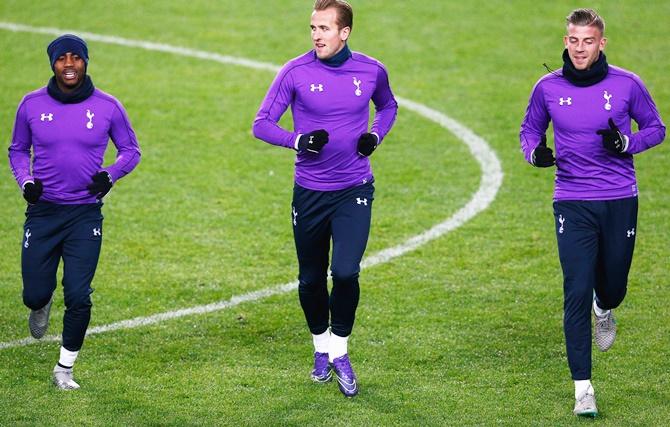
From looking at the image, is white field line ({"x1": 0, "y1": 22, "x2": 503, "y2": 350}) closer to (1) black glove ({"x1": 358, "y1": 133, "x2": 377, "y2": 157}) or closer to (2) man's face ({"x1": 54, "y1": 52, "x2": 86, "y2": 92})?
(2) man's face ({"x1": 54, "y1": 52, "x2": 86, "y2": 92})

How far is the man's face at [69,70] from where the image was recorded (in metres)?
8.52

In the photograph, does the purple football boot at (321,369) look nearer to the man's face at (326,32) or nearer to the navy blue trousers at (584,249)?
the navy blue trousers at (584,249)

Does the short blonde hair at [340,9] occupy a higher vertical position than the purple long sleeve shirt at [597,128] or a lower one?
higher

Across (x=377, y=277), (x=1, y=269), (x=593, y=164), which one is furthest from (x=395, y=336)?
(x=1, y=269)

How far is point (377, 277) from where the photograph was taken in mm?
11344

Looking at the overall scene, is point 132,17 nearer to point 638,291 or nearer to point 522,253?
point 522,253

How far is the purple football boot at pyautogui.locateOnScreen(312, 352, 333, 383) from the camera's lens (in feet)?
29.3

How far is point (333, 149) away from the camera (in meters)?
8.64

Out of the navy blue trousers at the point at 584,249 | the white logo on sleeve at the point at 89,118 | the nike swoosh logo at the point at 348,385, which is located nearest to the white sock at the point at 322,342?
the nike swoosh logo at the point at 348,385

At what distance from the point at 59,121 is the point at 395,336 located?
3.05 meters

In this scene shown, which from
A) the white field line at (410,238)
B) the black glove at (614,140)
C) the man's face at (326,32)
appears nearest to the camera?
the black glove at (614,140)

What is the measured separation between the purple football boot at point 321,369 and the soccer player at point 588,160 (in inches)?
67.5

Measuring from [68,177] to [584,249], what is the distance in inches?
137

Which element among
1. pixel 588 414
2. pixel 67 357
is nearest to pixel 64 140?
pixel 67 357
